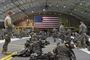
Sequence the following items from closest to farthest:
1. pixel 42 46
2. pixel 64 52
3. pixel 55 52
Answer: pixel 64 52 < pixel 55 52 < pixel 42 46

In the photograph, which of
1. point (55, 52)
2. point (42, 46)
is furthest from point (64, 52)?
point (42, 46)

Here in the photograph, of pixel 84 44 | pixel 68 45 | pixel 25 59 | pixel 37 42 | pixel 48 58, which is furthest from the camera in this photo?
pixel 84 44

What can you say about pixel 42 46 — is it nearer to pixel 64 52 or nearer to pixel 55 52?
pixel 55 52

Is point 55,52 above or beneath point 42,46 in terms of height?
above

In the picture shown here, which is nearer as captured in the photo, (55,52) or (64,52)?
(64,52)

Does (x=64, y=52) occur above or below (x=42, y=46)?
above

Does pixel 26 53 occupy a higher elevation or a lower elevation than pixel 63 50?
lower

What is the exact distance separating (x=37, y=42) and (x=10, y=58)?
151 cm

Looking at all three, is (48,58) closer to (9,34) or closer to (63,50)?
(63,50)

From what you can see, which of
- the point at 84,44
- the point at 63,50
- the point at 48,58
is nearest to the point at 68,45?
the point at 63,50

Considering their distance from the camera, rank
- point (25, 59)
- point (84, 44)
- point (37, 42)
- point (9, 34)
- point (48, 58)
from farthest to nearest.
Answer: point (84, 44) < point (9, 34) < point (37, 42) < point (25, 59) < point (48, 58)

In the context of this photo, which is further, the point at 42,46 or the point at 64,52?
the point at 42,46

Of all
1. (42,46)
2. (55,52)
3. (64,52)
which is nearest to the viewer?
(64,52)

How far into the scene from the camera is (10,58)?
38.2 ft
